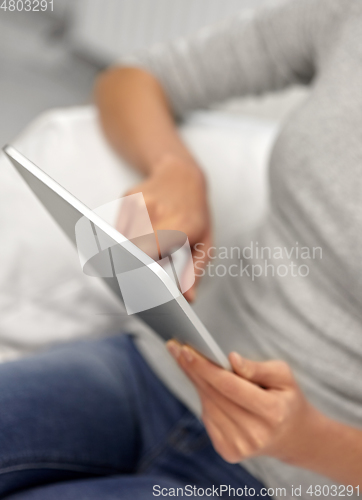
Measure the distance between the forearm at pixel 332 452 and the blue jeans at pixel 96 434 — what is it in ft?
0.42

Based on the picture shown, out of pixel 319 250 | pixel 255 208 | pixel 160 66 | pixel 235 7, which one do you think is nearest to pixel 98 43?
pixel 235 7

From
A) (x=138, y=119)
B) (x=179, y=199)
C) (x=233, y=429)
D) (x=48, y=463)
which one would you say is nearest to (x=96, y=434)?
(x=48, y=463)

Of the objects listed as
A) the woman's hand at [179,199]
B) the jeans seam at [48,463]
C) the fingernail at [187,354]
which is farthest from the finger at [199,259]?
the jeans seam at [48,463]

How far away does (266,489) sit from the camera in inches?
19.1

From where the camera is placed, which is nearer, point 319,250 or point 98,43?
point 319,250

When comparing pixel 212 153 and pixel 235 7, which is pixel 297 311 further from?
pixel 235 7

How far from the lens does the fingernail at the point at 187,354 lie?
0.35m

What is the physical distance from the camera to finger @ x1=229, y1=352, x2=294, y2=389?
1.11ft

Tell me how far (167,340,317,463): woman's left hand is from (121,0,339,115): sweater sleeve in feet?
1.54

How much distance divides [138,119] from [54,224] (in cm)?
21

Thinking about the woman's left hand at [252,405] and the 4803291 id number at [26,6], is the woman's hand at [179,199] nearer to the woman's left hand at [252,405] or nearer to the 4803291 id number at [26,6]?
the woman's left hand at [252,405]

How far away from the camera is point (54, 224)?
22.6 inches

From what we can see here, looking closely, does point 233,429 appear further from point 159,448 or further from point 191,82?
point 191,82

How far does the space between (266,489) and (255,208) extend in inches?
17.6
